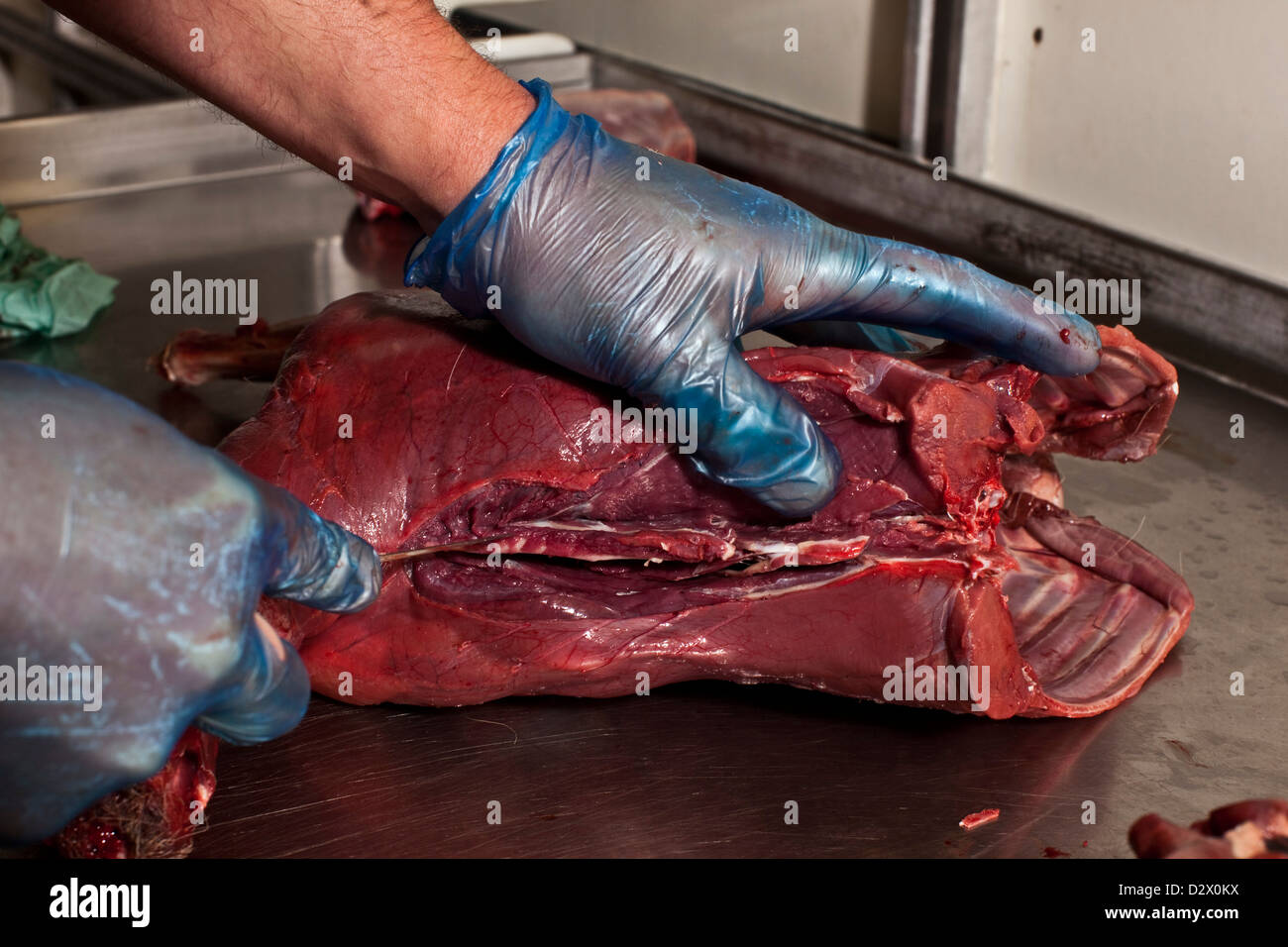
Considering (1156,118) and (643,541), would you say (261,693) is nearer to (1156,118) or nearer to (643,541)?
(643,541)

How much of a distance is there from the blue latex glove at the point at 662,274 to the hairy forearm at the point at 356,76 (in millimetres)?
79

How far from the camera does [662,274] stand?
233 cm

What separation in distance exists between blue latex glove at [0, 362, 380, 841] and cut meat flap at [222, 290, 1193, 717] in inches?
25.2

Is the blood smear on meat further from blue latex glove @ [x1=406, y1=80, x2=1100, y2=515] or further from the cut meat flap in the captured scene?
blue latex glove @ [x1=406, y1=80, x2=1100, y2=515]

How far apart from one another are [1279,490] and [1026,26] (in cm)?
198

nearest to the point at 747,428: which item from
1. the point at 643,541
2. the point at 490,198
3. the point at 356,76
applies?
the point at 643,541

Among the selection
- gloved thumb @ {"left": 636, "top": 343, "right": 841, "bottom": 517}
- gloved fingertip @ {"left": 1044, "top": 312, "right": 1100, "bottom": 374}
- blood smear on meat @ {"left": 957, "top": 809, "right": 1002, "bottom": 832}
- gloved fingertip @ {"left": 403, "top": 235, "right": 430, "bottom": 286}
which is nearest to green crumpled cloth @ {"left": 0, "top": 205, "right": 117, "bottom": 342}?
gloved fingertip @ {"left": 403, "top": 235, "right": 430, "bottom": 286}

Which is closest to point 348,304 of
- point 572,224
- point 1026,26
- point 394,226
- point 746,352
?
point 572,224

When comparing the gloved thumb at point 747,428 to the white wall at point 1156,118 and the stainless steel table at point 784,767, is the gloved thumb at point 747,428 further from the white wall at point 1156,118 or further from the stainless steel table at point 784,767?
the white wall at point 1156,118

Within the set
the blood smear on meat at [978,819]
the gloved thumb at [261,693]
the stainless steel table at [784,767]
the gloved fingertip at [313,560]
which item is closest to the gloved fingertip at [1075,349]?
the stainless steel table at [784,767]

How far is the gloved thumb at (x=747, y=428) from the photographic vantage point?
2.35m

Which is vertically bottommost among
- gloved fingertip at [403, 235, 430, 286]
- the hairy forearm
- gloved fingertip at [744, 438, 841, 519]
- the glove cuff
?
gloved fingertip at [744, 438, 841, 519]

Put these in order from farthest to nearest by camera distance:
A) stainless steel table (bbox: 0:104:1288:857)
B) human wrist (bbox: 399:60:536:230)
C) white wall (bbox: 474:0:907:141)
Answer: white wall (bbox: 474:0:907:141)
human wrist (bbox: 399:60:536:230)
stainless steel table (bbox: 0:104:1288:857)

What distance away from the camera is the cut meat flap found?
2.44 m
